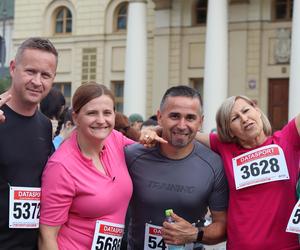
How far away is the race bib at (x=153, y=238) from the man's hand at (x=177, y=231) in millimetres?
126

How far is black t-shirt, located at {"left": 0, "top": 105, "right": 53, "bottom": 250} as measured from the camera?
3.07m

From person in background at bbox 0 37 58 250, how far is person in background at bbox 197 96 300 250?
46.0 inches

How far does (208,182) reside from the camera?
11.2ft

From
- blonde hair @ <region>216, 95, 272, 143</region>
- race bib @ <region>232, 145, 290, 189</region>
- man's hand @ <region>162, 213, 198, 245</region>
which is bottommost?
man's hand @ <region>162, 213, 198, 245</region>

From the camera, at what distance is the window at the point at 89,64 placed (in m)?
24.1

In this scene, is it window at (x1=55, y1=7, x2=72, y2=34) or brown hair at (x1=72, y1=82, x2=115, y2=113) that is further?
window at (x1=55, y1=7, x2=72, y2=34)

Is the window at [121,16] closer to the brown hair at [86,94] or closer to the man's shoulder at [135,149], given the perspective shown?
the man's shoulder at [135,149]

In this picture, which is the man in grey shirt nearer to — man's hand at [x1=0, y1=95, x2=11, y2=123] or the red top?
the red top

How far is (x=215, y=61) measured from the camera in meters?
17.8

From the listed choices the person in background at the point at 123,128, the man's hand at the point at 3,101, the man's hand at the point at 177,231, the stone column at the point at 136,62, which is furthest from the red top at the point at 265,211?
the stone column at the point at 136,62

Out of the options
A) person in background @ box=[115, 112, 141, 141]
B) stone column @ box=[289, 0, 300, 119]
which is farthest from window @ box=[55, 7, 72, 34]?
person in background @ box=[115, 112, 141, 141]

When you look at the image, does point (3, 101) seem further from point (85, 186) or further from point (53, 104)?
point (53, 104)

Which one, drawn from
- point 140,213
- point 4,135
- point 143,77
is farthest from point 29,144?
point 143,77

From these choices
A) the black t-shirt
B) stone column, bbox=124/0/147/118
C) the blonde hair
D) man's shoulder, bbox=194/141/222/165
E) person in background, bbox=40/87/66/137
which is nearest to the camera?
the black t-shirt
